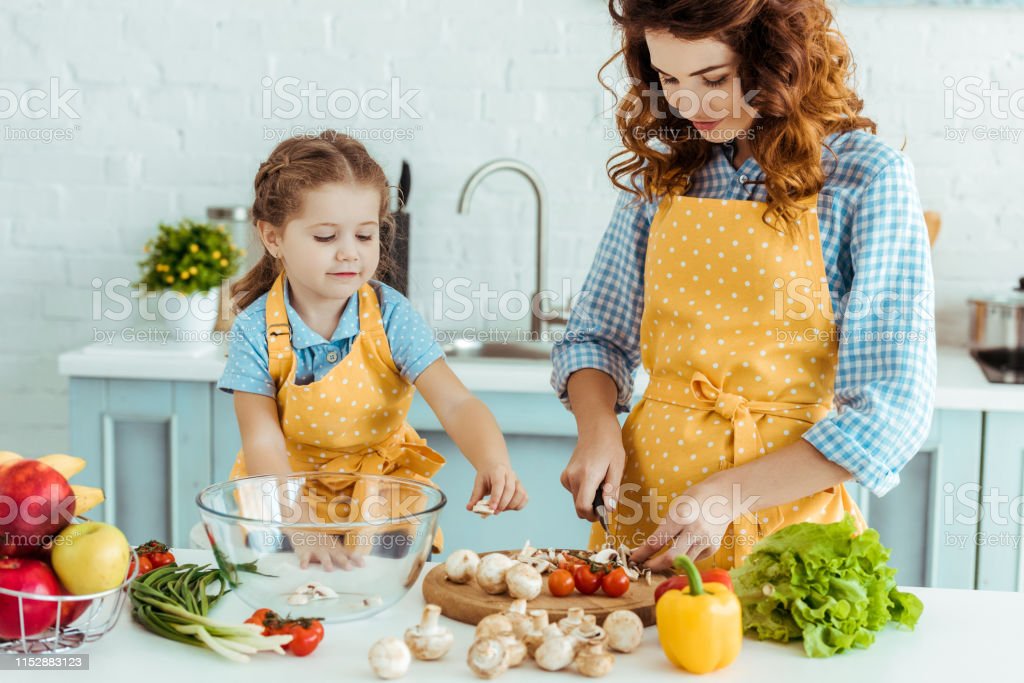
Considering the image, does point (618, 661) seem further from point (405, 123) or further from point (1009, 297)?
point (405, 123)

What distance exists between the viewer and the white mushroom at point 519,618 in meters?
1.05

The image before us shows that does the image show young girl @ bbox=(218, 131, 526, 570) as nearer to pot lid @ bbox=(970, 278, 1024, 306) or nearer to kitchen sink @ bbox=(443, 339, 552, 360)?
kitchen sink @ bbox=(443, 339, 552, 360)

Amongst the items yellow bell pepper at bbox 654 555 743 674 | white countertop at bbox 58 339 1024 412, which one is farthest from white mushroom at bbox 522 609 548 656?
white countertop at bbox 58 339 1024 412

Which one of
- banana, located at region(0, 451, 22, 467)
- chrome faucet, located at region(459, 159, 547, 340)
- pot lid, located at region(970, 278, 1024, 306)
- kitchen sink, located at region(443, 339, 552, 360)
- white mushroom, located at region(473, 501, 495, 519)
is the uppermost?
chrome faucet, located at region(459, 159, 547, 340)

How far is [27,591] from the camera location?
98 centimetres

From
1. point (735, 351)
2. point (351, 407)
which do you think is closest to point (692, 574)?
point (735, 351)

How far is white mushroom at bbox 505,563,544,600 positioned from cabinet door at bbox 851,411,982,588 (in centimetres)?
139

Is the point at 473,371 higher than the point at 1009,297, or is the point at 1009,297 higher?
the point at 1009,297

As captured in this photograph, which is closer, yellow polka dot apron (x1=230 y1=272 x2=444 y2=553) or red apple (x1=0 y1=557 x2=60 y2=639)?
red apple (x1=0 y1=557 x2=60 y2=639)

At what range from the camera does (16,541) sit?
3.31ft

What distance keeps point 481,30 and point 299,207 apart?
141cm

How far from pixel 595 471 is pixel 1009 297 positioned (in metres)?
1.45

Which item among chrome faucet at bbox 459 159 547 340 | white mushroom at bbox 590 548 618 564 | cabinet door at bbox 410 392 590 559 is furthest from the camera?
chrome faucet at bbox 459 159 547 340

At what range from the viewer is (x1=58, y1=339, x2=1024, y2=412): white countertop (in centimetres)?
224
